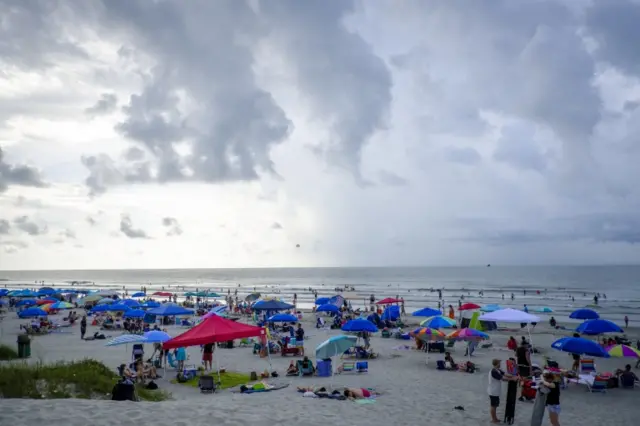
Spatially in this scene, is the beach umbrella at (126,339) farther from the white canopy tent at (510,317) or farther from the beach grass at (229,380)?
the white canopy tent at (510,317)

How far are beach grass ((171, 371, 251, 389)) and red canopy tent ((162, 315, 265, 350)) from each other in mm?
1483

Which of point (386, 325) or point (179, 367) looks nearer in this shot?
point (179, 367)

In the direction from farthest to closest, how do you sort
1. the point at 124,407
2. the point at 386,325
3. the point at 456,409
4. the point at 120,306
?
the point at 120,306 < the point at 386,325 < the point at 456,409 < the point at 124,407

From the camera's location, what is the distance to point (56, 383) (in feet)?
34.2

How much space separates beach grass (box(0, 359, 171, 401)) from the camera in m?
9.74

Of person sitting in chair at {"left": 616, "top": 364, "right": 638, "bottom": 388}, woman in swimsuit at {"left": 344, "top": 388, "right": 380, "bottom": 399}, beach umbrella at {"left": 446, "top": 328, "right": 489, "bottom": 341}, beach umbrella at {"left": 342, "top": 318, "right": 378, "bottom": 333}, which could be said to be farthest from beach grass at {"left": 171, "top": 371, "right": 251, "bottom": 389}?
person sitting in chair at {"left": 616, "top": 364, "right": 638, "bottom": 388}

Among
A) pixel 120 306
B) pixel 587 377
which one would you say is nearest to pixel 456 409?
pixel 587 377

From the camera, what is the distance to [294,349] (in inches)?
793

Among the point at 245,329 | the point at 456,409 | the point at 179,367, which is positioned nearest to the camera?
the point at 456,409

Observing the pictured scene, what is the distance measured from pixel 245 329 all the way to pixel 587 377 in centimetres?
1057

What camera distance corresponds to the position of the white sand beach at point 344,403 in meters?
8.37

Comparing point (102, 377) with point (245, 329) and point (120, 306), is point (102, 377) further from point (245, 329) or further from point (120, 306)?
point (120, 306)

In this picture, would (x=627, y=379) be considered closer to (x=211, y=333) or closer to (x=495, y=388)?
(x=495, y=388)

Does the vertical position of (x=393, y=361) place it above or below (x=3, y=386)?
below
